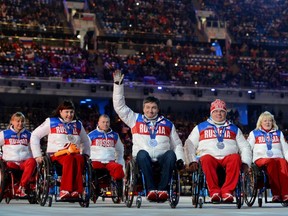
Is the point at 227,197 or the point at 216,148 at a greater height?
the point at 216,148

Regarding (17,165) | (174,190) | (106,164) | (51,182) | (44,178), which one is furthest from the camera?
(106,164)

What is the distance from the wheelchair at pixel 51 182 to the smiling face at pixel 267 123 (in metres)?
3.54

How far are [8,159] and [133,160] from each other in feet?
10.1

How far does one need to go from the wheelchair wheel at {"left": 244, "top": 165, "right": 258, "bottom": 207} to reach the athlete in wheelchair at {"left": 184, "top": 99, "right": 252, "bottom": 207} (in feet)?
2.69

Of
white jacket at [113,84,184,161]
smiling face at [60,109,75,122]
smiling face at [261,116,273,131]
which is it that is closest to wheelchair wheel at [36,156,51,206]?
smiling face at [60,109,75,122]

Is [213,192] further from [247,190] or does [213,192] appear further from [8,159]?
[8,159]

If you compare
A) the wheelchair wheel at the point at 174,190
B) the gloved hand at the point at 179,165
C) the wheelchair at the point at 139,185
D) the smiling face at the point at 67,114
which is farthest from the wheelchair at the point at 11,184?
the gloved hand at the point at 179,165

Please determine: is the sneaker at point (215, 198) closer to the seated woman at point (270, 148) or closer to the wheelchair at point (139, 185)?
the wheelchair at point (139, 185)

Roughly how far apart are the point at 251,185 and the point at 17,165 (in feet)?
12.5

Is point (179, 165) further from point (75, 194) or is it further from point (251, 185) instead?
point (251, 185)

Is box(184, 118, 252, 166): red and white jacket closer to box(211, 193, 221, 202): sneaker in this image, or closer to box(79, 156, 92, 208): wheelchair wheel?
box(211, 193, 221, 202): sneaker

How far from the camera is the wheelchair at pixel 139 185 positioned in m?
10.8

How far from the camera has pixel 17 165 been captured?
12977 millimetres

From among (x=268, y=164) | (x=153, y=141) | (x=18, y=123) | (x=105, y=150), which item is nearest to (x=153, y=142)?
(x=153, y=141)
